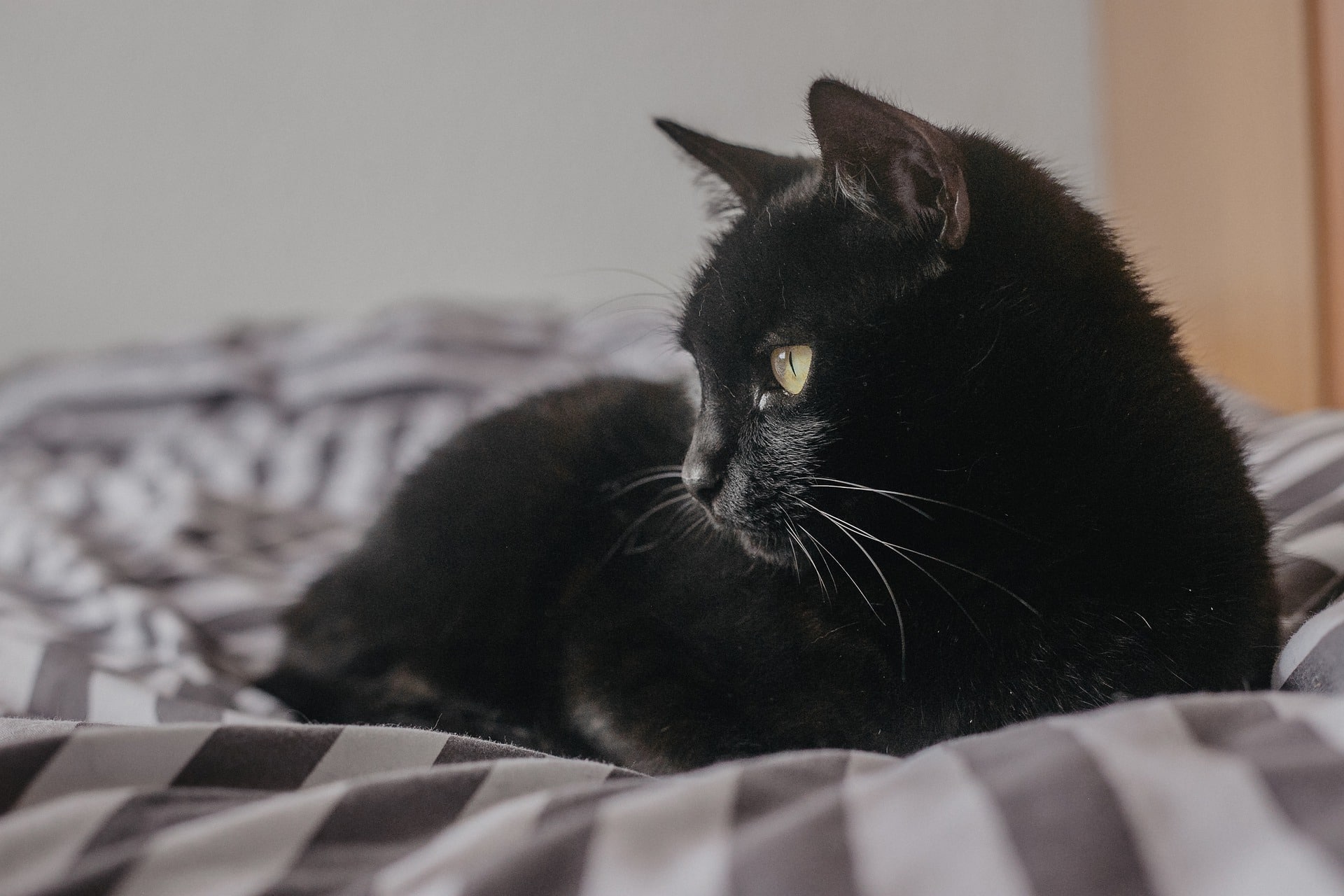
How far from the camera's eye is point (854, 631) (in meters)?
0.67

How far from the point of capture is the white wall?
2.41 m

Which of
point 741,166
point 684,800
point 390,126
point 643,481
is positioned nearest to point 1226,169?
point 741,166

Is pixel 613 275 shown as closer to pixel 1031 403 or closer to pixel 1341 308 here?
pixel 1341 308

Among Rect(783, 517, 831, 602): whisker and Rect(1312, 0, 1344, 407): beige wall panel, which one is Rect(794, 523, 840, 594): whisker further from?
Rect(1312, 0, 1344, 407): beige wall panel

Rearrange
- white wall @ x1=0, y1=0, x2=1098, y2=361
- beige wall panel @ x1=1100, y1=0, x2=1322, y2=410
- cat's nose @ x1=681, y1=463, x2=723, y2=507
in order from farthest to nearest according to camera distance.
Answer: white wall @ x1=0, y1=0, x2=1098, y2=361, beige wall panel @ x1=1100, y1=0, x2=1322, y2=410, cat's nose @ x1=681, y1=463, x2=723, y2=507

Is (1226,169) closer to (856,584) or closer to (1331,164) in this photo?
(1331,164)

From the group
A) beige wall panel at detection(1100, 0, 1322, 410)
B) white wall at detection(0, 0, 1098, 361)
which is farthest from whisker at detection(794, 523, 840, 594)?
white wall at detection(0, 0, 1098, 361)

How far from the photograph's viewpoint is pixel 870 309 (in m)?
0.65

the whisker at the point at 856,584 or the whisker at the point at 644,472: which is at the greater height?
the whisker at the point at 644,472

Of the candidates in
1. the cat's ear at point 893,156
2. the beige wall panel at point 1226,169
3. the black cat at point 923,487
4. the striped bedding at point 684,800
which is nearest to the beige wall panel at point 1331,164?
the beige wall panel at point 1226,169

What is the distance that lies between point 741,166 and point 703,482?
0.27 meters

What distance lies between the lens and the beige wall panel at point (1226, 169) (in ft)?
4.58

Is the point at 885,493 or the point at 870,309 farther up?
the point at 870,309

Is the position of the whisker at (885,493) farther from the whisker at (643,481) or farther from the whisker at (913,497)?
the whisker at (643,481)
